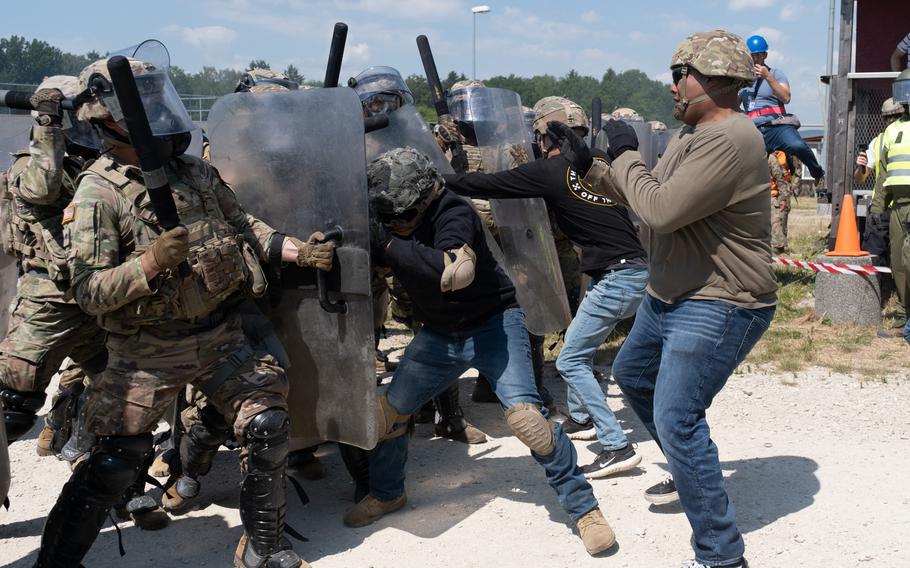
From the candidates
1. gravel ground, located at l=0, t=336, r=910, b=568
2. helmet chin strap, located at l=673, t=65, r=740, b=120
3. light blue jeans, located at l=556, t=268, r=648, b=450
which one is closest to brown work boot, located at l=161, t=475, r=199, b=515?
gravel ground, located at l=0, t=336, r=910, b=568

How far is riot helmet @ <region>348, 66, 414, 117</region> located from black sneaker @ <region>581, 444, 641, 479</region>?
2252mm

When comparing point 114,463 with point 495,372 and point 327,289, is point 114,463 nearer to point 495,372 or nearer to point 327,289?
point 327,289

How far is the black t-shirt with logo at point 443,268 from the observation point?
150 inches

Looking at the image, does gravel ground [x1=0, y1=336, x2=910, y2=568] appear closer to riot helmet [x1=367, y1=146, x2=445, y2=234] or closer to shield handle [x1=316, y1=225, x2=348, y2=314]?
shield handle [x1=316, y1=225, x2=348, y2=314]

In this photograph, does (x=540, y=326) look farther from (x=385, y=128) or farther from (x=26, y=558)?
(x=26, y=558)

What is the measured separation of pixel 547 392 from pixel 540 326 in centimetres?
76

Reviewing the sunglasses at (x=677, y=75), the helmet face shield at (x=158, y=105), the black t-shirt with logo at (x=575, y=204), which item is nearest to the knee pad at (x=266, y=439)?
the helmet face shield at (x=158, y=105)

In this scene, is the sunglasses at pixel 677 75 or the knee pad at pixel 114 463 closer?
the knee pad at pixel 114 463

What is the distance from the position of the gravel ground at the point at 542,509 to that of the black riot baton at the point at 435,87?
66.9 inches

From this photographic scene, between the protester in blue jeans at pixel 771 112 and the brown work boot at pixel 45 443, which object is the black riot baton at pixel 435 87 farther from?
the protester in blue jeans at pixel 771 112

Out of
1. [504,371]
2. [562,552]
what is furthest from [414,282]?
[562,552]

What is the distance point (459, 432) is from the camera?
216 inches

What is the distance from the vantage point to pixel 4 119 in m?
9.88

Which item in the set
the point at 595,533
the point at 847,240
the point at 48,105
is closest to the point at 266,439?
the point at 595,533
